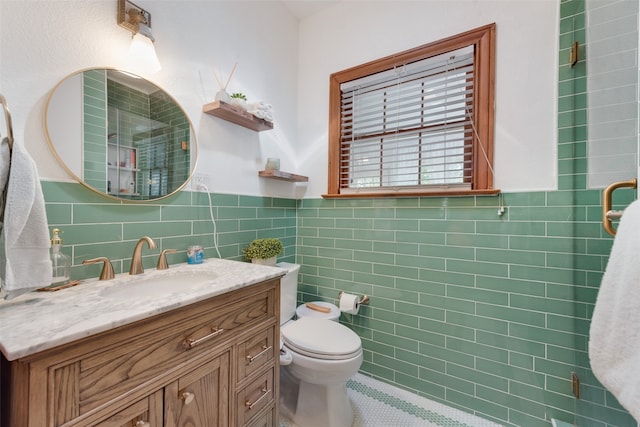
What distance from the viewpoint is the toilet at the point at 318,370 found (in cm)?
137

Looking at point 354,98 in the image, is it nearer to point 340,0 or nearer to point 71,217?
point 340,0

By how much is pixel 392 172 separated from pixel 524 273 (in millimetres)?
984

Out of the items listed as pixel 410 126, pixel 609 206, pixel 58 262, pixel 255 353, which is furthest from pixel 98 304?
pixel 410 126

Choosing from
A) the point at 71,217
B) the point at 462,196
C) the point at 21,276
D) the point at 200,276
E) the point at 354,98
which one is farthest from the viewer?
the point at 354,98

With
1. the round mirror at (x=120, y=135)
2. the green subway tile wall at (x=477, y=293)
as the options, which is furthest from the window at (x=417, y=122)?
the round mirror at (x=120, y=135)

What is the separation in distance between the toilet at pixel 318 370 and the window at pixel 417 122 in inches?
38.6

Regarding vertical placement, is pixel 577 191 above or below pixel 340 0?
below

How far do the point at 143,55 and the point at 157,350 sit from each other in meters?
1.28

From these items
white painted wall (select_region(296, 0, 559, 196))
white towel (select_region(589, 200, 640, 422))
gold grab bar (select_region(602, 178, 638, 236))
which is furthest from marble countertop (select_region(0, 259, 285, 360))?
white painted wall (select_region(296, 0, 559, 196))

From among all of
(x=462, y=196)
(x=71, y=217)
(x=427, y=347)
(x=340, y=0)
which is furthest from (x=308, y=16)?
(x=427, y=347)

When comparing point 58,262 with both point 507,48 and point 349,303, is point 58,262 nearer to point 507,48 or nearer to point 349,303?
point 349,303

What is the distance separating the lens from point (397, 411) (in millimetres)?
1623

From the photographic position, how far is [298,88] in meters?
2.31

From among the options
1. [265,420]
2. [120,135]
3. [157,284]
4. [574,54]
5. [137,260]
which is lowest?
[265,420]
